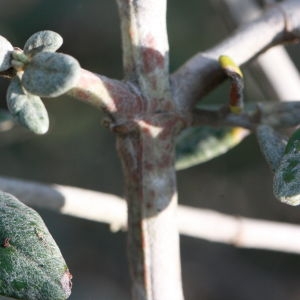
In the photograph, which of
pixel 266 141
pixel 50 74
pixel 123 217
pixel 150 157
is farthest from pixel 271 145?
pixel 123 217

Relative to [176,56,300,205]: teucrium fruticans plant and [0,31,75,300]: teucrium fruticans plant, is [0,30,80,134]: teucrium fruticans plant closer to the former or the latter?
[0,31,75,300]: teucrium fruticans plant

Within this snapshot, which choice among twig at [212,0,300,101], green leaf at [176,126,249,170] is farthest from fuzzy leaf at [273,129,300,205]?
twig at [212,0,300,101]

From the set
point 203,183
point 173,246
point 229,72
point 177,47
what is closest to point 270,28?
point 229,72

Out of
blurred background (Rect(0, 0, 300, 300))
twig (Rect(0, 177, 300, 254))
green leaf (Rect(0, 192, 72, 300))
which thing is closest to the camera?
green leaf (Rect(0, 192, 72, 300))

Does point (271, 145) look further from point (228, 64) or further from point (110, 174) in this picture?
point (110, 174)

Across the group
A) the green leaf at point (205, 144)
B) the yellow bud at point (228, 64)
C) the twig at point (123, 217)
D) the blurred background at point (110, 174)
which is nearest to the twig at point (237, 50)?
the yellow bud at point (228, 64)

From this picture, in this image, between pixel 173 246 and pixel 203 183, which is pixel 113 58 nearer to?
pixel 203 183
